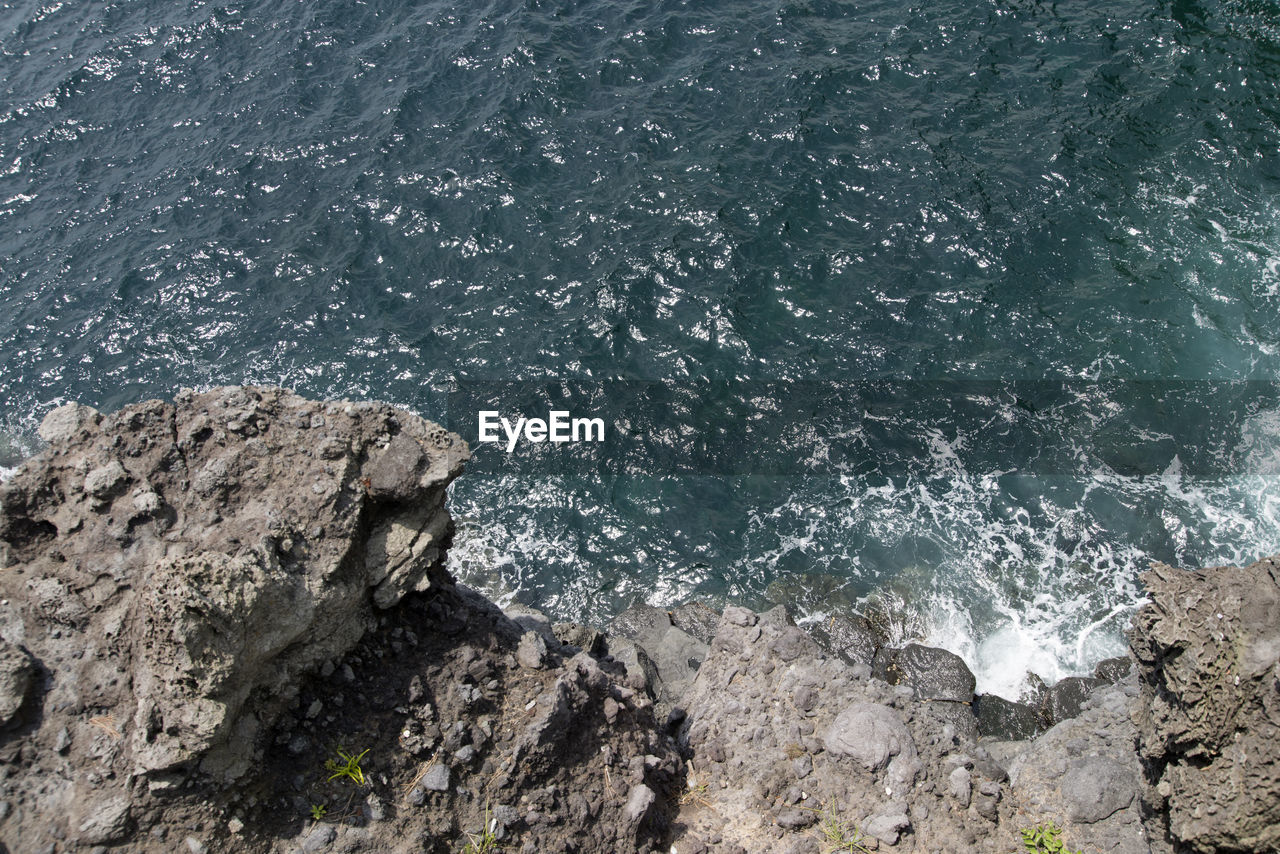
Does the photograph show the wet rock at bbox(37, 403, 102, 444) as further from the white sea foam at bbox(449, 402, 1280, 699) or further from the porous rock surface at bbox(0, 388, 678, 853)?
the white sea foam at bbox(449, 402, 1280, 699)

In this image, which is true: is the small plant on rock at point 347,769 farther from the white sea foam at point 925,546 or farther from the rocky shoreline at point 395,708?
the white sea foam at point 925,546

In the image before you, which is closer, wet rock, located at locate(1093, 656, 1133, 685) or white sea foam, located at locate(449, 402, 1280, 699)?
wet rock, located at locate(1093, 656, 1133, 685)

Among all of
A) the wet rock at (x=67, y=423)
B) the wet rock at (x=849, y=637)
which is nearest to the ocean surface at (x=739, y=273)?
the wet rock at (x=849, y=637)

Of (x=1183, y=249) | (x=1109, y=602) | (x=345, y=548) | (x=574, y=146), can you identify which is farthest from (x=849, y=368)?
(x=345, y=548)

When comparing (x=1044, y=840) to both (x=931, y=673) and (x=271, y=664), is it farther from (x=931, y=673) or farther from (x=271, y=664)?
(x=271, y=664)

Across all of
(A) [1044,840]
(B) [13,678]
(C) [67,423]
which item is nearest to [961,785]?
(A) [1044,840]

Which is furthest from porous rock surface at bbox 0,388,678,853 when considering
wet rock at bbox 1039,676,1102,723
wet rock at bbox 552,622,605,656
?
wet rock at bbox 1039,676,1102,723
